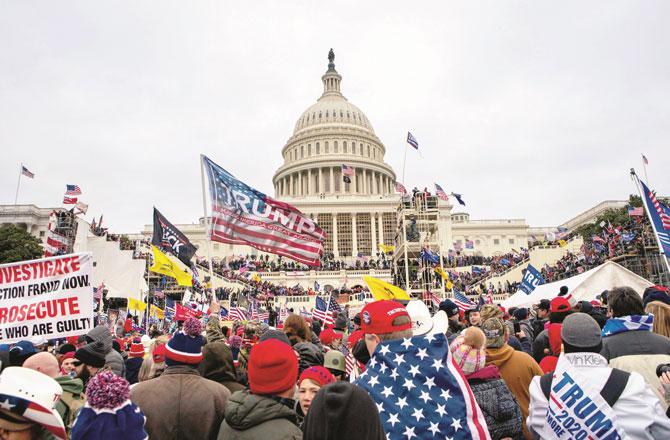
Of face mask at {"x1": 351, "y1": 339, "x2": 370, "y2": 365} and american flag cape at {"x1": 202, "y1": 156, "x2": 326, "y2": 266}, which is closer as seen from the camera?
face mask at {"x1": 351, "y1": 339, "x2": 370, "y2": 365}

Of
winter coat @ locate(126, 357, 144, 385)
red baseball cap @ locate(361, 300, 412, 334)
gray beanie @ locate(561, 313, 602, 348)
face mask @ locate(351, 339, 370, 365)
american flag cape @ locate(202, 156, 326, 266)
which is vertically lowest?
winter coat @ locate(126, 357, 144, 385)

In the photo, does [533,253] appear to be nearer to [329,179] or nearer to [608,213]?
[608,213]

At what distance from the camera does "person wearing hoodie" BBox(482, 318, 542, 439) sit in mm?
4535

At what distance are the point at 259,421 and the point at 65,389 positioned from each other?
2071mm

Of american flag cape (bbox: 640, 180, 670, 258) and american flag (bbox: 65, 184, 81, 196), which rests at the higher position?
american flag (bbox: 65, 184, 81, 196)

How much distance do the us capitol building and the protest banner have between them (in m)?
67.1

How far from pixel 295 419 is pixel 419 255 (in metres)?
30.8

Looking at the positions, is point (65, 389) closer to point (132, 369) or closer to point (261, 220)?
point (132, 369)

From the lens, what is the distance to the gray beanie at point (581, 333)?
11.2 ft

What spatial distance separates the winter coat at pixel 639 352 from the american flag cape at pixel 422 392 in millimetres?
1609

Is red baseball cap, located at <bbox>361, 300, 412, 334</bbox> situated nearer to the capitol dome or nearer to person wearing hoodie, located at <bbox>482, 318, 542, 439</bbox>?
person wearing hoodie, located at <bbox>482, 318, 542, 439</bbox>

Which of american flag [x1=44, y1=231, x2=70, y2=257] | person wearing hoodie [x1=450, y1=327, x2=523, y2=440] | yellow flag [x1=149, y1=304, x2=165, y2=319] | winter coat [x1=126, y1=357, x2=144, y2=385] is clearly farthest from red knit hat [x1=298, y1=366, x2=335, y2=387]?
american flag [x1=44, y1=231, x2=70, y2=257]

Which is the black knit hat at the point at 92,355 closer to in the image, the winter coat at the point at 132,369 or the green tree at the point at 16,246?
the winter coat at the point at 132,369

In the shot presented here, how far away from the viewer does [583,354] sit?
11.2 ft
